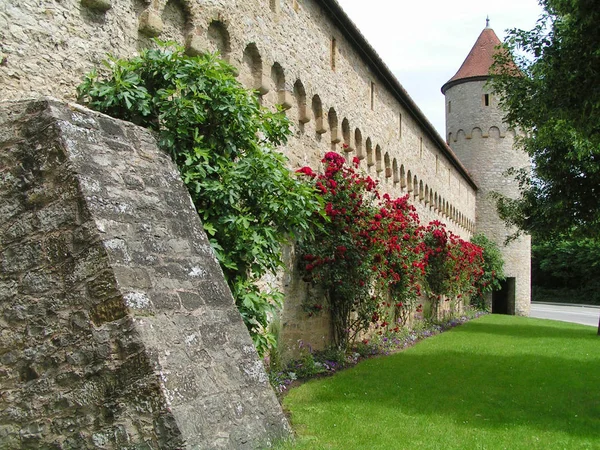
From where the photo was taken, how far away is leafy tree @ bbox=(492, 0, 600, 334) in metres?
6.73

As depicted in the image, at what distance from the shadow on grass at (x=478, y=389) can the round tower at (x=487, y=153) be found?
61.9 ft

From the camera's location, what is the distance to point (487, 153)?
3088cm

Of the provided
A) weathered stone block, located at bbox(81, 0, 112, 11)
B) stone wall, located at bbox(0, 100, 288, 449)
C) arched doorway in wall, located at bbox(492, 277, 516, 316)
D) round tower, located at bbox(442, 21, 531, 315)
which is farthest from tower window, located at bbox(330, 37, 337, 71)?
arched doorway in wall, located at bbox(492, 277, 516, 316)

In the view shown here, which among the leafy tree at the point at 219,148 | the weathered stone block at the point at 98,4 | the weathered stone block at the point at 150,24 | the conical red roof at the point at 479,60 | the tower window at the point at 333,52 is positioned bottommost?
the leafy tree at the point at 219,148

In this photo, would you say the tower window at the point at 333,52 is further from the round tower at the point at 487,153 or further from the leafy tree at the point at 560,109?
the round tower at the point at 487,153

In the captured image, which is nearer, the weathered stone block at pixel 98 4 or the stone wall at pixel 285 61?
the stone wall at pixel 285 61

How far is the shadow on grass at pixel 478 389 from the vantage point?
6.30 metres

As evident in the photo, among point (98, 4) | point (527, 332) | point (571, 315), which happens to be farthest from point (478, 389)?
point (571, 315)

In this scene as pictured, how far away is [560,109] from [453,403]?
3.71 m

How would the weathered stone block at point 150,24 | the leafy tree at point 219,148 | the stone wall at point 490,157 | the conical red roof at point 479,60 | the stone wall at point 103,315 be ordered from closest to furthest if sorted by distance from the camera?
the stone wall at point 103,315
the leafy tree at point 219,148
the weathered stone block at point 150,24
the stone wall at point 490,157
the conical red roof at point 479,60

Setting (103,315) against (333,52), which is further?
(333,52)

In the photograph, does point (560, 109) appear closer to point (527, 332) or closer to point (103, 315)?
point (103, 315)

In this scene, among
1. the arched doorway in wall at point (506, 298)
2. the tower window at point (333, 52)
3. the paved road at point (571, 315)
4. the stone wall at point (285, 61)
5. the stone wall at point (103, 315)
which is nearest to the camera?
the stone wall at point (103, 315)

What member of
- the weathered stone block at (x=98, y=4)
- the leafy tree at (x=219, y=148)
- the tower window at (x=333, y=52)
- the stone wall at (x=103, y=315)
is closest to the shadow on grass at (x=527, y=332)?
the tower window at (x=333, y=52)
